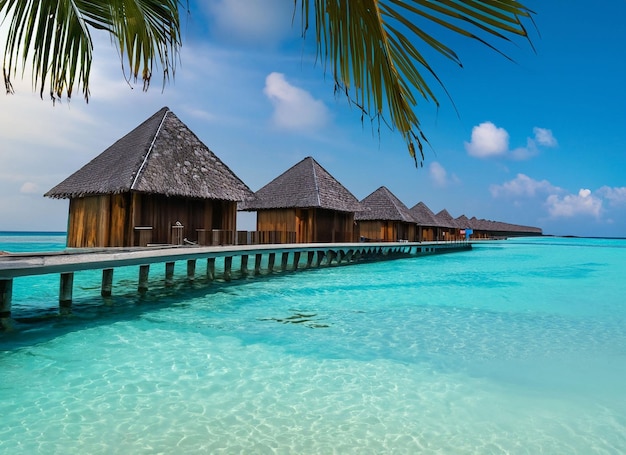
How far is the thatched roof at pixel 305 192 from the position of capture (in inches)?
832

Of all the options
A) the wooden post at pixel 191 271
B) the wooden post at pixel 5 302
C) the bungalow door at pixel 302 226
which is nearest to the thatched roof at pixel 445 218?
the bungalow door at pixel 302 226

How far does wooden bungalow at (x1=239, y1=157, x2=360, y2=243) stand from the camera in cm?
2114

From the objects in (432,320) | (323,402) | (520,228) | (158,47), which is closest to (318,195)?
(432,320)

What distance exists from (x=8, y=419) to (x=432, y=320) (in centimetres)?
715

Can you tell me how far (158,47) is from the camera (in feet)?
7.82

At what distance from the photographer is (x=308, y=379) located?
5.15 meters

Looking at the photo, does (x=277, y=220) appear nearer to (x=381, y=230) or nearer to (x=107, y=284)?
(x=381, y=230)

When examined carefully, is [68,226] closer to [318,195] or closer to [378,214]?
[318,195]

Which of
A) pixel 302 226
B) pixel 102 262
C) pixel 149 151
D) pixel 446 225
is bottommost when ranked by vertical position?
pixel 102 262

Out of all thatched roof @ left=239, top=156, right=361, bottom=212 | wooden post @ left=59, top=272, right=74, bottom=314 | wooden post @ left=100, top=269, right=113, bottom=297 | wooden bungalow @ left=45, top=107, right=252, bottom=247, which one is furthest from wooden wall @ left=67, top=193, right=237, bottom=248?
thatched roof @ left=239, top=156, right=361, bottom=212

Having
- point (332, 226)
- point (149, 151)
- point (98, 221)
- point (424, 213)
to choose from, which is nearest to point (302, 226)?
point (332, 226)

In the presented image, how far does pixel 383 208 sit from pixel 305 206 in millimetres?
13300

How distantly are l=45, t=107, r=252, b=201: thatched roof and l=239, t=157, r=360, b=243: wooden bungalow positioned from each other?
14.7ft

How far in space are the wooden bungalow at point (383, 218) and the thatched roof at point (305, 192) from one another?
8115mm
